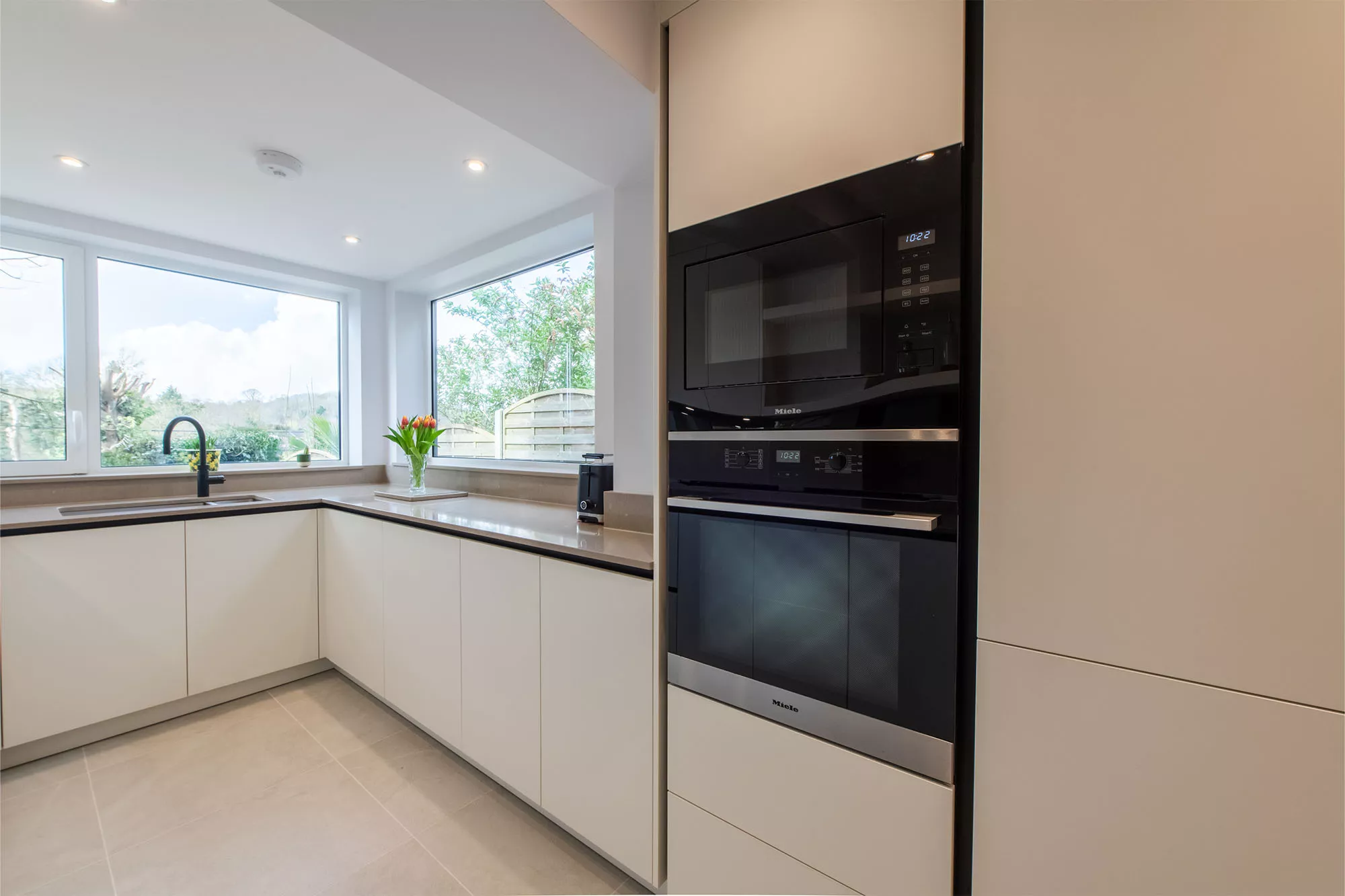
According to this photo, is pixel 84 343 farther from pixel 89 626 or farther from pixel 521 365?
pixel 521 365

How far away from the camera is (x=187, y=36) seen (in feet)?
4.68

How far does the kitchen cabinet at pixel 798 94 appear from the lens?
0.91 m

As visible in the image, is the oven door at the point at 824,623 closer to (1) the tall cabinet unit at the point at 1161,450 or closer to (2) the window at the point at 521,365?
(1) the tall cabinet unit at the point at 1161,450

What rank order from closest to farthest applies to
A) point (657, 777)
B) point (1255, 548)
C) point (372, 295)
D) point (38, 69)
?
point (1255, 548), point (657, 777), point (38, 69), point (372, 295)

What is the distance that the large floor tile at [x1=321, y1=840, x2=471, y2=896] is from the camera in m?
1.43

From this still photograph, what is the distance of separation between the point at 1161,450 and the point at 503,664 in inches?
65.5

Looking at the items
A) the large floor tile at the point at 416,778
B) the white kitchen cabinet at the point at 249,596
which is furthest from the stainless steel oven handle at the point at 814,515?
the white kitchen cabinet at the point at 249,596

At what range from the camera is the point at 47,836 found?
1.62 m

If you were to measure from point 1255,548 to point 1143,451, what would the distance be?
0.16m

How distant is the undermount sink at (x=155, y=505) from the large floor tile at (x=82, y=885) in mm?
1348

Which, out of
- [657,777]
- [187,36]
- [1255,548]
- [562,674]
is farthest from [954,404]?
[187,36]

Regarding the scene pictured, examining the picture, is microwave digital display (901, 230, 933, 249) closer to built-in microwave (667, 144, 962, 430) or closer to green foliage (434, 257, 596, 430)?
built-in microwave (667, 144, 962, 430)

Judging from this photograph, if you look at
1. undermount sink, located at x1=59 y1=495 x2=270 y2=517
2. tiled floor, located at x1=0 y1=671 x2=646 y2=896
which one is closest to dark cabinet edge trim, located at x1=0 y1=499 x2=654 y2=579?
undermount sink, located at x1=59 y1=495 x2=270 y2=517

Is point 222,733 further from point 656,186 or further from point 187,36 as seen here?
point 656,186
